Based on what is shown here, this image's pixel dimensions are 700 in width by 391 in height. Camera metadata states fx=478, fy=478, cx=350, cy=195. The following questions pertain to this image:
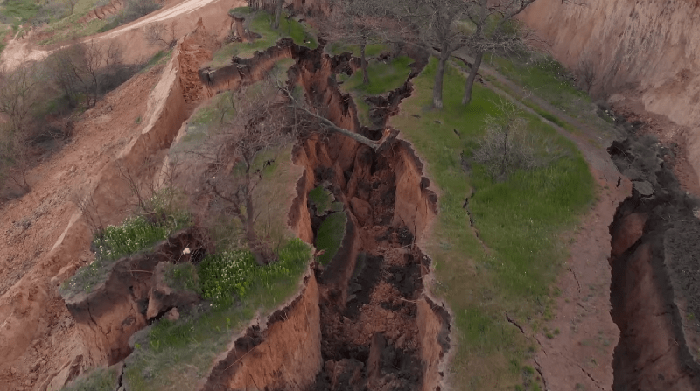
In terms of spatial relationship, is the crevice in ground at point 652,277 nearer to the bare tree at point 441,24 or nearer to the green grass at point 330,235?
the bare tree at point 441,24

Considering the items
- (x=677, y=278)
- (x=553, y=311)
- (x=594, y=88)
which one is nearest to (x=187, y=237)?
(x=553, y=311)

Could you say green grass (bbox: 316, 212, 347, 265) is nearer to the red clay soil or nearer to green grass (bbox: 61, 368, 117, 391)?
the red clay soil

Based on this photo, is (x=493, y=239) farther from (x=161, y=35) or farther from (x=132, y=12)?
(x=132, y=12)

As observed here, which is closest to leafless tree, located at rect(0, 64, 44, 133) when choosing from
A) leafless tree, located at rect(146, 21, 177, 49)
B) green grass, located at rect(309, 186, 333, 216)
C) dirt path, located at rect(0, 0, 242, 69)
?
dirt path, located at rect(0, 0, 242, 69)

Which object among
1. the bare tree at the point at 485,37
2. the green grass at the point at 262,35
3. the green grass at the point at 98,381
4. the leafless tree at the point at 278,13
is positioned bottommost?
the green grass at the point at 98,381

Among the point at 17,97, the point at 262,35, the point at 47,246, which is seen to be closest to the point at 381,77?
the point at 262,35

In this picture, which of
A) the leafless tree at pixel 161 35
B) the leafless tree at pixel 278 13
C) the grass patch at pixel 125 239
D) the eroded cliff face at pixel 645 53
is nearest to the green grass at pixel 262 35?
the leafless tree at pixel 278 13

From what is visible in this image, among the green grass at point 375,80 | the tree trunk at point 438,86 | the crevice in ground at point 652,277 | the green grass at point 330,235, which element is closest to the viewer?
the crevice in ground at point 652,277
